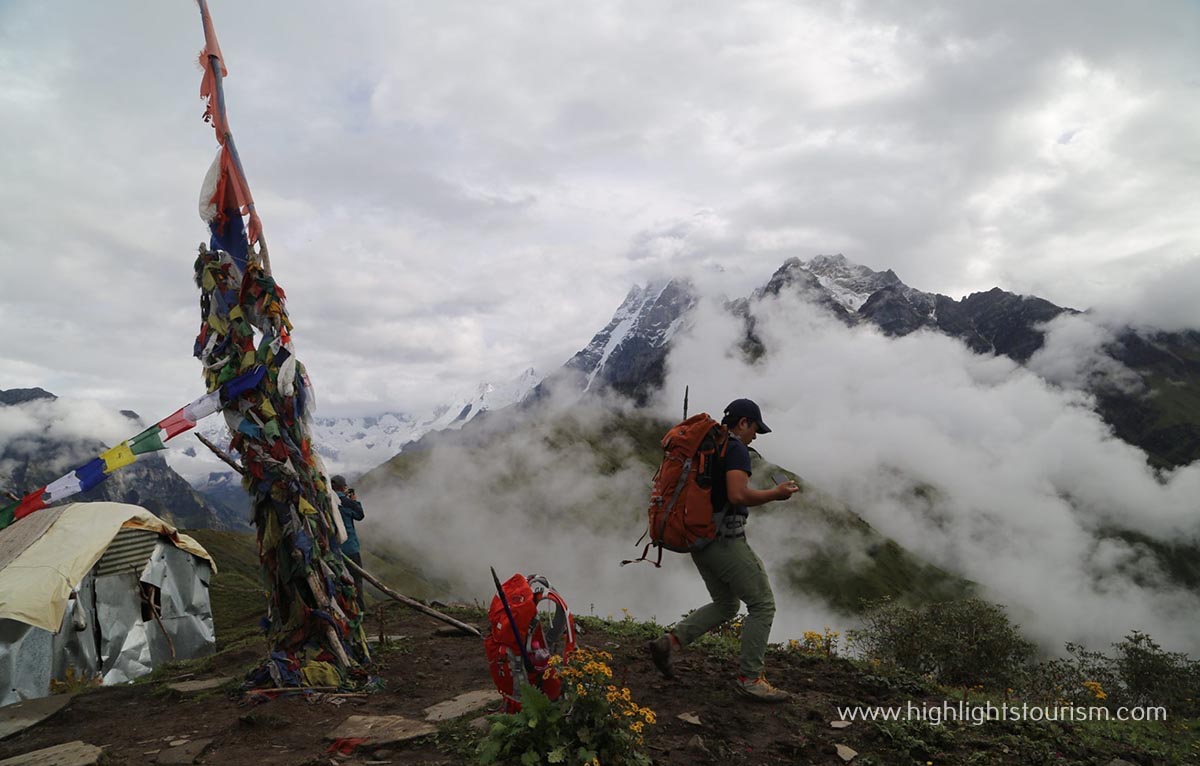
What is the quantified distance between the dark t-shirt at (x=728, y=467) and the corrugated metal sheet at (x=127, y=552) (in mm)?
15662

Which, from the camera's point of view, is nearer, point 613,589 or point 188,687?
point 188,687

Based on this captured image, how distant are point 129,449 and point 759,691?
9.11 m

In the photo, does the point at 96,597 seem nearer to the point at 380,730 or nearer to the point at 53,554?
the point at 53,554

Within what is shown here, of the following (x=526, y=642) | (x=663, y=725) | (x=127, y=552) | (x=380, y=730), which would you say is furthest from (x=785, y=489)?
(x=127, y=552)

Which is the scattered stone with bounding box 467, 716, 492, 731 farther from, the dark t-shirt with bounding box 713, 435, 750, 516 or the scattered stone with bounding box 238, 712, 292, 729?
the dark t-shirt with bounding box 713, 435, 750, 516

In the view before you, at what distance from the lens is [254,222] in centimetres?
905

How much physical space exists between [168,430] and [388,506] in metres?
164

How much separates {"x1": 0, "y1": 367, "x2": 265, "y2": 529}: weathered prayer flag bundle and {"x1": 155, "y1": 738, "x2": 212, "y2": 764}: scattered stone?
3898 mm

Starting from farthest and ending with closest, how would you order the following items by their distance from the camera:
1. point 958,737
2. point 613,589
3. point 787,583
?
point 613,589
point 787,583
point 958,737

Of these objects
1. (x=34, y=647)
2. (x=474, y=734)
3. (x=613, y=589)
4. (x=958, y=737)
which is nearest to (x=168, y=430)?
(x=474, y=734)

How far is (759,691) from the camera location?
6.68m

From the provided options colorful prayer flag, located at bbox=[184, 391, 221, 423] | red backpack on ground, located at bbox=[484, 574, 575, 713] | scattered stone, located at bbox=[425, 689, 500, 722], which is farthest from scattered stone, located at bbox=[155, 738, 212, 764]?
colorful prayer flag, located at bbox=[184, 391, 221, 423]

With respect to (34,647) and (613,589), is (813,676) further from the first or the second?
(613,589)

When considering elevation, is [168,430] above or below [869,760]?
above
